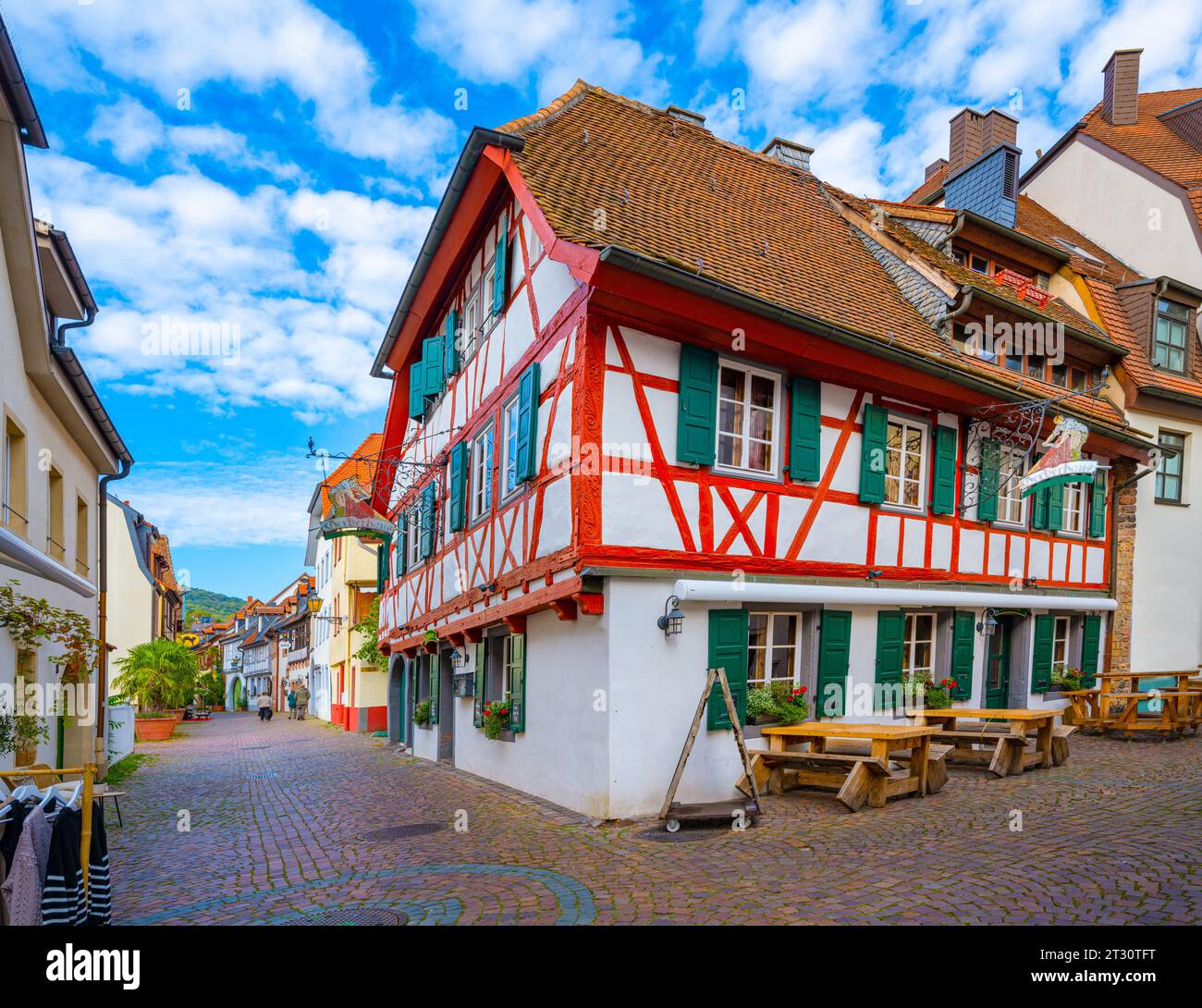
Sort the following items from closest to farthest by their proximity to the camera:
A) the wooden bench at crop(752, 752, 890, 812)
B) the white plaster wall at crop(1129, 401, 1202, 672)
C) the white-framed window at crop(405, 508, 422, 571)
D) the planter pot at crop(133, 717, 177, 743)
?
the wooden bench at crop(752, 752, 890, 812) < the white plaster wall at crop(1129, 401, 1202, 672) < the white-framed window at crop(405, 508, 422, 571) < the planter pot at crop(133, 717, 177, 743)

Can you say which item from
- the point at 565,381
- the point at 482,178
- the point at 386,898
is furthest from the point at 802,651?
the point at 482,178

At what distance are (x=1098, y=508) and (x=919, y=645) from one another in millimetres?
5439

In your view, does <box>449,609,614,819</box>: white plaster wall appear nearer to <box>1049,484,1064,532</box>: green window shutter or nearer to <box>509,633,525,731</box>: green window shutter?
<box>509,633,525,731</box>: green window shutter

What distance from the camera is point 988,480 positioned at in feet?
41.3

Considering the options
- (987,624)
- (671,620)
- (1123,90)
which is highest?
(1123,90)

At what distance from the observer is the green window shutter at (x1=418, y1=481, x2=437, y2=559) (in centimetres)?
1583

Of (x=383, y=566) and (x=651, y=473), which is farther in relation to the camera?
(x=383, y=566)

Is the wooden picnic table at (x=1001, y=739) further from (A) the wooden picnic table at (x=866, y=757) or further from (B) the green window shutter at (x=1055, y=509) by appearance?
(B) the green window shutter at (x=1055, y=509)

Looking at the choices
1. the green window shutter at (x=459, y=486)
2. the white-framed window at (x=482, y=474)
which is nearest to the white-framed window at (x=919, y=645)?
the white-framed window at (x=482, y=474)

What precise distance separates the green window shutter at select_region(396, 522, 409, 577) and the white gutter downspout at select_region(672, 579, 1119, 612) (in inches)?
414

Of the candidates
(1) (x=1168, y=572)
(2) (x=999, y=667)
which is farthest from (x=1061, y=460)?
(1) (x=1168, y=572)

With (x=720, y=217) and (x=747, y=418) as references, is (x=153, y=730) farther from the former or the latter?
(x=747, y=418)

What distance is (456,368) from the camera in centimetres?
1500

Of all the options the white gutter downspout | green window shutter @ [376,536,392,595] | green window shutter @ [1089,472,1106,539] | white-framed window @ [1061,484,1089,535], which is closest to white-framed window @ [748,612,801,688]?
the white gutter downspout
